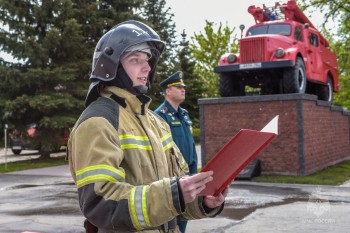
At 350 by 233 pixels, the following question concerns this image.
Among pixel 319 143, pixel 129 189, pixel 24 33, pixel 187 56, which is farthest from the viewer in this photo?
pixel 187 56

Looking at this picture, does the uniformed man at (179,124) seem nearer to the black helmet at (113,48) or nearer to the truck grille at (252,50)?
the black helmet at (113,48)

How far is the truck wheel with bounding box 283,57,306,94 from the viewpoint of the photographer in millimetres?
14375

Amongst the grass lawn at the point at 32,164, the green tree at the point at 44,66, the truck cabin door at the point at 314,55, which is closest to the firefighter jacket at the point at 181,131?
the truck cabin door at the point at 314,55

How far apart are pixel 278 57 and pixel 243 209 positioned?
6498 mm

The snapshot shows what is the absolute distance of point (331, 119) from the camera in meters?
17.2

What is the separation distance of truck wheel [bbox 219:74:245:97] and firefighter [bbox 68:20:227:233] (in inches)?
518

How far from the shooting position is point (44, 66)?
74.3 feet

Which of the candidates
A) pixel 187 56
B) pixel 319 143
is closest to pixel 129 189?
pixel 319 143

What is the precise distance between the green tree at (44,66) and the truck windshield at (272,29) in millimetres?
9170

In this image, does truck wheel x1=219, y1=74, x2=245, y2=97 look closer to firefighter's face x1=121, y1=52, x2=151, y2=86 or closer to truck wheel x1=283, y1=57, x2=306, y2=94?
truck wheel x1=283, y1=57, x2=306, y2=94

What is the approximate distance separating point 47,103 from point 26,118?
97.3 inches

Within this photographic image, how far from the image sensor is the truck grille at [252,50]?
47.5ft

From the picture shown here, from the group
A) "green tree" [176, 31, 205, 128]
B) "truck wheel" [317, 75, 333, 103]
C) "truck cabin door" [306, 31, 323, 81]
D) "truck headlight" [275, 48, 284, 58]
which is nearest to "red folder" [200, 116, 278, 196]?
"truck headlight" [275, 48, 284, 58]

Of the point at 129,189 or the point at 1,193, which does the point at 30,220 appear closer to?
the point at 1,193
